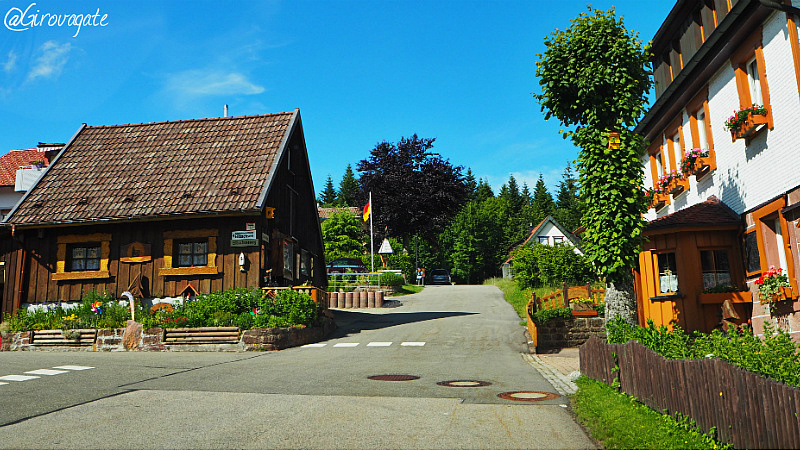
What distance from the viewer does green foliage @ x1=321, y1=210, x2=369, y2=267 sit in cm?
5697

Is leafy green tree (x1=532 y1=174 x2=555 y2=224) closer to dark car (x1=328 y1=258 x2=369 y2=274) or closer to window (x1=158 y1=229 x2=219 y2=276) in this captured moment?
dark car (x1=328 y1=258 x2=369 y2=274)

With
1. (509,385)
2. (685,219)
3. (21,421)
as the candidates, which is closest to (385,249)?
(685,219)

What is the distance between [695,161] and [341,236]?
4305 cm

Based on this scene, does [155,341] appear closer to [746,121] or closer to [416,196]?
[746,121]

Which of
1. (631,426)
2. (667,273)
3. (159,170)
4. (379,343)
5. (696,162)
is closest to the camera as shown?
(631,426)

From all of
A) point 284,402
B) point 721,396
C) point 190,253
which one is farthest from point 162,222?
point 721,396

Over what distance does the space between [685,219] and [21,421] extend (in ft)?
44.4

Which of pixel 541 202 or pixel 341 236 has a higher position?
pixel 541 202

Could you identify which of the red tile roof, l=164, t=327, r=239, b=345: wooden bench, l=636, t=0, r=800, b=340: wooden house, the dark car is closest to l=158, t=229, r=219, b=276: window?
l=164, t=327, r=239, b=345: wooden bench

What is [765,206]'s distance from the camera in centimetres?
1262

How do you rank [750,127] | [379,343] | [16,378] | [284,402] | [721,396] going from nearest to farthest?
[721,396], [284,402], [16,378], [750,127], [379,343]

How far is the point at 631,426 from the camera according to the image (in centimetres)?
668

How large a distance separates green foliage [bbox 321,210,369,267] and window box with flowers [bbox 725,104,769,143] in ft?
147

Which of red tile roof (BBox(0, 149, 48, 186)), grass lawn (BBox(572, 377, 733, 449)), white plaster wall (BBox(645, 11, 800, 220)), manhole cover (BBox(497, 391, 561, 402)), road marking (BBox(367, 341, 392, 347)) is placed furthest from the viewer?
red tile roof (BBox(0, 149, 48, 186))
